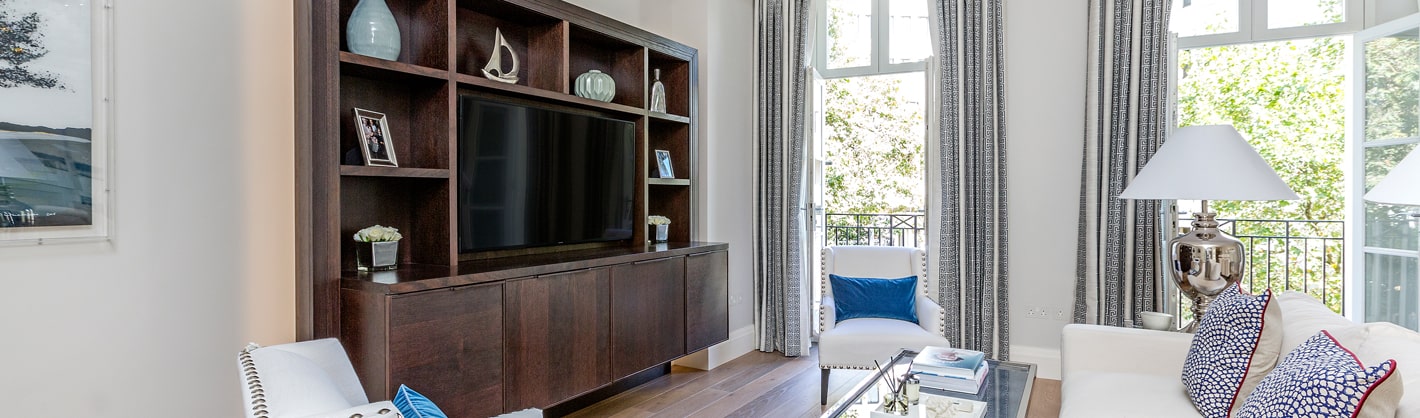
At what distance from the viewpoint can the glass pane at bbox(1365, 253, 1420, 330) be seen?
294cm

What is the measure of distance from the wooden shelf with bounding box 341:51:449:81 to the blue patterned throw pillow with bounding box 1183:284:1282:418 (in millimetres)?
2700

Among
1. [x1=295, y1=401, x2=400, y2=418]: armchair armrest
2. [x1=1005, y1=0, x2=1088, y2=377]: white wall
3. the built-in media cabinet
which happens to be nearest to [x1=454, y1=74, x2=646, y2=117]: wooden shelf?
the built-in media cabinet

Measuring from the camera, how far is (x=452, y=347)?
8.04ft

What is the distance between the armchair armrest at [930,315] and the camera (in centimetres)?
337

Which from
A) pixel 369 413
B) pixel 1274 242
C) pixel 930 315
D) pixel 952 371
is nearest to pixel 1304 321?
pixel 952 371

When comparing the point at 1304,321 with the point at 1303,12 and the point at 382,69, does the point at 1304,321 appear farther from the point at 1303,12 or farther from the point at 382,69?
the point at 382,69

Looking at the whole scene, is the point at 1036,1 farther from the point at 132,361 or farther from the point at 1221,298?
the point at 132,361

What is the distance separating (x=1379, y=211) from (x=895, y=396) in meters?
2.66

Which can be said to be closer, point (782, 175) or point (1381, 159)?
point (1381, 159)

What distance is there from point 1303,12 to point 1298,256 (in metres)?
2.13

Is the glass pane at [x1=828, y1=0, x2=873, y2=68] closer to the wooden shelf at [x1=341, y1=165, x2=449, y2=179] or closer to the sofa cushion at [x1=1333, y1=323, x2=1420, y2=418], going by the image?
the wooden shelf at [x1=341, y1=165, x2=449, y2=179]

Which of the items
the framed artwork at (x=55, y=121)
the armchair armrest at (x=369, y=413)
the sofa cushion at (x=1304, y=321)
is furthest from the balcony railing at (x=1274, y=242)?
the framed artwork at (x=55, y=121)

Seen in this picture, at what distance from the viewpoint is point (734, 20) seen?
4.45 meters

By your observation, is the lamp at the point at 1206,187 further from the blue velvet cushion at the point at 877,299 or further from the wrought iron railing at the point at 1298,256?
the wrought iron railing at the point at 1298,256
